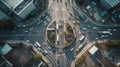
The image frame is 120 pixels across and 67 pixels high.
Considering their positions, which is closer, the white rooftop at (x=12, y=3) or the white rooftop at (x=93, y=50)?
the white rooftop at (x=93, y=50)

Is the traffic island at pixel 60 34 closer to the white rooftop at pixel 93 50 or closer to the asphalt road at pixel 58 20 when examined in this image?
the asphalt road at pixel 58 20

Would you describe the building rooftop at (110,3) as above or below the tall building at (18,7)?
below

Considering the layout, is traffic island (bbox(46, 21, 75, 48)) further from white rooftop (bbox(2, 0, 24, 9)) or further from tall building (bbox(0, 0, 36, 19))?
white rooftop (bbox(2, 0, 24, 9))

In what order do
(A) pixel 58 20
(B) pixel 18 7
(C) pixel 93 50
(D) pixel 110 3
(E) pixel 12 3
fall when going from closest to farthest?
(C) pixel 93 50 → (B) pixel 18 7 → (D) pixel 110 3 → (E) pixel 12 3 → (A) pixel 58 20

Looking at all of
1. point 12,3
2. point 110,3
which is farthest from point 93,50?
point 12,3

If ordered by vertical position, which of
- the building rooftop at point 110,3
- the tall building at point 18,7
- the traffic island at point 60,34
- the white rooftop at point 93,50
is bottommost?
the white rooftop at point 93,50

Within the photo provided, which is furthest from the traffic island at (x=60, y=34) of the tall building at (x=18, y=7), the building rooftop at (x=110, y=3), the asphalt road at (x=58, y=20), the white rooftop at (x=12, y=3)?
the building rooftop at (x=110, y=3)

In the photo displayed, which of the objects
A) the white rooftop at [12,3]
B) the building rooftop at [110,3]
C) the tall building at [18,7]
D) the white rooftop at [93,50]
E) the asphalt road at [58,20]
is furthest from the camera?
the asphalt road at [58,20]

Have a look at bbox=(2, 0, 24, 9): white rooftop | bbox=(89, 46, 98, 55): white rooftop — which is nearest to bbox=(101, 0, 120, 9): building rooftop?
bbox=(89, 46, 98, 55): white rooftop

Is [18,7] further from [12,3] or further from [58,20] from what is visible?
[58,20]
